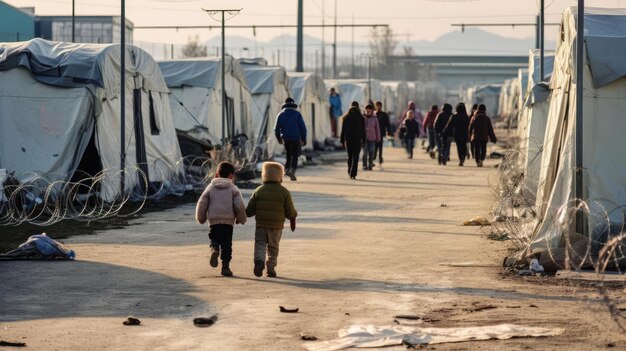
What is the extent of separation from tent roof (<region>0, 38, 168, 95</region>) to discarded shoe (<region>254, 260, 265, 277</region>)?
1023 centimetres

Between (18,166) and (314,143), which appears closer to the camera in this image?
(18,166)

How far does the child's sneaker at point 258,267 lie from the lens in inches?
528

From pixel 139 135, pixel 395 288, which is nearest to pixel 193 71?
pixel 139 135

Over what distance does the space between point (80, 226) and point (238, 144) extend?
14096mm

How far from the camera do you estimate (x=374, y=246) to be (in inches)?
650

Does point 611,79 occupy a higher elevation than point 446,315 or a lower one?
higher

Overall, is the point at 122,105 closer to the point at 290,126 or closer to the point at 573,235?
the point at 290,126

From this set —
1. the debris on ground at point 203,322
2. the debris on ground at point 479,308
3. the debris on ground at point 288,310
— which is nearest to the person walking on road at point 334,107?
the debris on ground at point 479,308

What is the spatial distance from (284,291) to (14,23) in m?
50.0

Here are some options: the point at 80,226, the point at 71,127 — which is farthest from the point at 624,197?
the point at 71,127

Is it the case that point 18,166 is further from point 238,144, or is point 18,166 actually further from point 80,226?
point 238,144

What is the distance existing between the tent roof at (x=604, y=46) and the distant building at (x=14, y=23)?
130 ft

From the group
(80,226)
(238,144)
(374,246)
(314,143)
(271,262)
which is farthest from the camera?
(314,143)

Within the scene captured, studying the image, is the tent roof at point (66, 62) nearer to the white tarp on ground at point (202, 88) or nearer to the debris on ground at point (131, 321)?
the white tarp on ground at point (202, 88)
